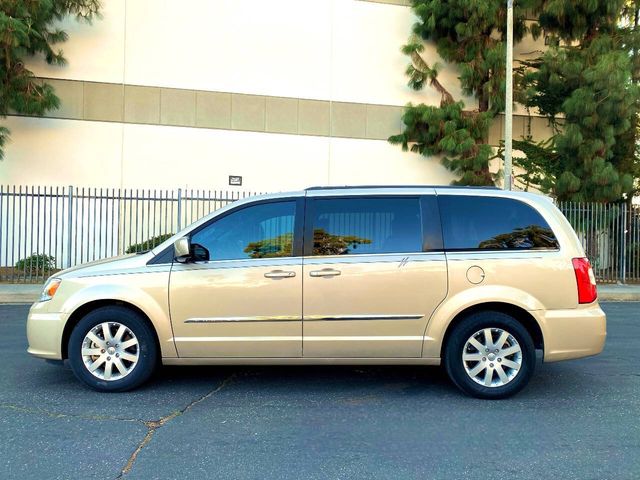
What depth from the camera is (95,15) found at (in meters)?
16.4

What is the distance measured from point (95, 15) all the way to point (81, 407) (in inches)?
576

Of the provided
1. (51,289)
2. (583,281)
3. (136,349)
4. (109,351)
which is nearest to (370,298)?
(583,281)

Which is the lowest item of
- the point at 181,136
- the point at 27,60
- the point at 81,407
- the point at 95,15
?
the point at 81,407

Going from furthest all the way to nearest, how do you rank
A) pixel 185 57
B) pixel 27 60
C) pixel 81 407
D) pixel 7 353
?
pixel 185 57 < pixel 27 60 < pixel 7 353 < pixel 81 407

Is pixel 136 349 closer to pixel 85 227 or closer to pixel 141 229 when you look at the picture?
pixel 141 229

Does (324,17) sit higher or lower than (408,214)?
higher

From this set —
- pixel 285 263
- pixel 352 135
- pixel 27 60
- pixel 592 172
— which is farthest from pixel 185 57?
pixel 285 263

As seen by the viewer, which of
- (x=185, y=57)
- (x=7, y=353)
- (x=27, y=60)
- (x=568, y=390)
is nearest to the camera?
(x=568, y=390)

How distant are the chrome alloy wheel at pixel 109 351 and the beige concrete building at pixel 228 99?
496 inches

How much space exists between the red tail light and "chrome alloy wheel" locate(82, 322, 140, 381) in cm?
399

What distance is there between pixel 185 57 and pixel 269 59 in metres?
2.51

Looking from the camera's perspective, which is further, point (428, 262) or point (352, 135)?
point (352, 135)

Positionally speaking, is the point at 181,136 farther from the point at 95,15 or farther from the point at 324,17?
the point at 324,17

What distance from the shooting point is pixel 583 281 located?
515 cm
